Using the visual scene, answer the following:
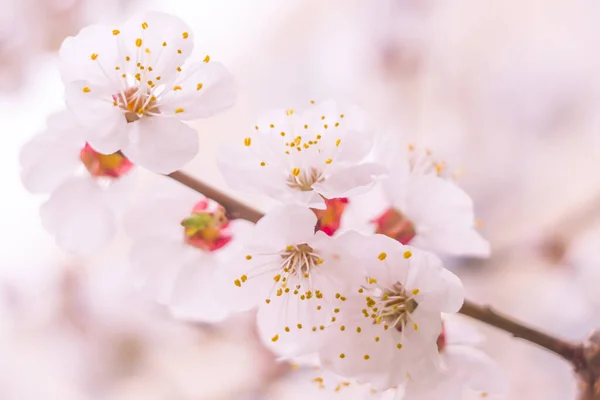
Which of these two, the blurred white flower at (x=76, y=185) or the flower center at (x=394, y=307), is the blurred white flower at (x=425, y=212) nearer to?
the flower center at (x=394, y=307)

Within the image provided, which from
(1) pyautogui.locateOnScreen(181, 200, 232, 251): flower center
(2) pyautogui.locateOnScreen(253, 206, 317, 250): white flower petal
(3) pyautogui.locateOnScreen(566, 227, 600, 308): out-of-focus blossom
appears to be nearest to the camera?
(2) pyautogui.locateOnScreen(253, 206, 317, 250): white flower petal

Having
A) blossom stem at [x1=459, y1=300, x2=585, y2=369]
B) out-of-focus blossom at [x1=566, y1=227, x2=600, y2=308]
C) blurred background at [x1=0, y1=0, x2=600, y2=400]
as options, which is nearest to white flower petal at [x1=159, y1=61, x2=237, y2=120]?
blossom stem at [x1=459, y1=300, x2=585, y2=369]

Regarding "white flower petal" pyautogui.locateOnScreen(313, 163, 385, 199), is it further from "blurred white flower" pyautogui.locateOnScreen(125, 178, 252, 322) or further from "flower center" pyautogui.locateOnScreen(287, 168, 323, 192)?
"blurred white flower" pyautogui.locateOnScreen(125, 178, 252, 322)

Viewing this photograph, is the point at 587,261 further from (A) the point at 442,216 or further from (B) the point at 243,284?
(B) the point at 243,284

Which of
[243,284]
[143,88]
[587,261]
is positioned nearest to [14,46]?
[143,88]

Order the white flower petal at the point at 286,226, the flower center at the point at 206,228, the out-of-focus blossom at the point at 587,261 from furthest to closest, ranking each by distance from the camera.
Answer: the out-of-focus blossom at the point at 587,261 → the flower center at the point at 206,228 → the white flower petal at the point at 286,226

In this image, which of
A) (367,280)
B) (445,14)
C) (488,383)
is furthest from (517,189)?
(367,280)

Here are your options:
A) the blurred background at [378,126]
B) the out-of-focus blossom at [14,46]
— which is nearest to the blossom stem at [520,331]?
the blurred background at [378,126]
